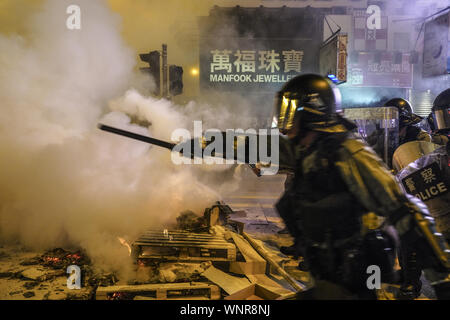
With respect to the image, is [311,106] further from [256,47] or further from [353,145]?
[256,47]

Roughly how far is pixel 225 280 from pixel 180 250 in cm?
72

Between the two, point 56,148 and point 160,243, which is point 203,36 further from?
point 160,243

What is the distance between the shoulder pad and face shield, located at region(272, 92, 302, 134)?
1.23ft

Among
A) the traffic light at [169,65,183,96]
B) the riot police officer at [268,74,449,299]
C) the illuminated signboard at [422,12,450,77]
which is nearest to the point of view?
the riot police officer at [268,74,449,299]

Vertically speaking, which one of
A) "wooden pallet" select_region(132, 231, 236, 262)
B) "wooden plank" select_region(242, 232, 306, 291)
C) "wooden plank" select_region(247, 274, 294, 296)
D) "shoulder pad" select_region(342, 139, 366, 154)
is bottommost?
"wooden plank" select_region(247, 274, 294, 296)

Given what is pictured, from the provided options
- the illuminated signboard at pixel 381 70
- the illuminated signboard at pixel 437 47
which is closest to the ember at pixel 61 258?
the illuminated signboard at pixel 437 47

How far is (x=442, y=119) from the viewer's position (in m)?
3.50

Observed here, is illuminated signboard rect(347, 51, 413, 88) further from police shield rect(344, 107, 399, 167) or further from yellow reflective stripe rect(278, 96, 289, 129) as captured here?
yellow reflective stripe rect(278, 96, 289, 129)

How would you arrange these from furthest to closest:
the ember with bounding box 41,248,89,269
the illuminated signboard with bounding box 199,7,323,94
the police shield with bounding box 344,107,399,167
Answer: the illuminated signboard with bounding box 199,7,323,94 → the police shield with bounding box 344,107,399,167 → the ember with bounding box 41,248,89,269

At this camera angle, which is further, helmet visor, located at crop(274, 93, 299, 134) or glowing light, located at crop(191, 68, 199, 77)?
glowing light, located at crop(191, 68, 199, 77)

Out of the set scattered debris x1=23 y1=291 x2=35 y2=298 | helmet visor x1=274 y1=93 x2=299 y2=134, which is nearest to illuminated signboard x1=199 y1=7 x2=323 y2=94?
scattered debris x1=23 y1=291 x2=35 y2=298

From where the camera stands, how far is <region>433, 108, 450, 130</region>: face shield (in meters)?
3.43

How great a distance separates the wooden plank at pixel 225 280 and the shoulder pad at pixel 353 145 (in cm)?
Result: 214
